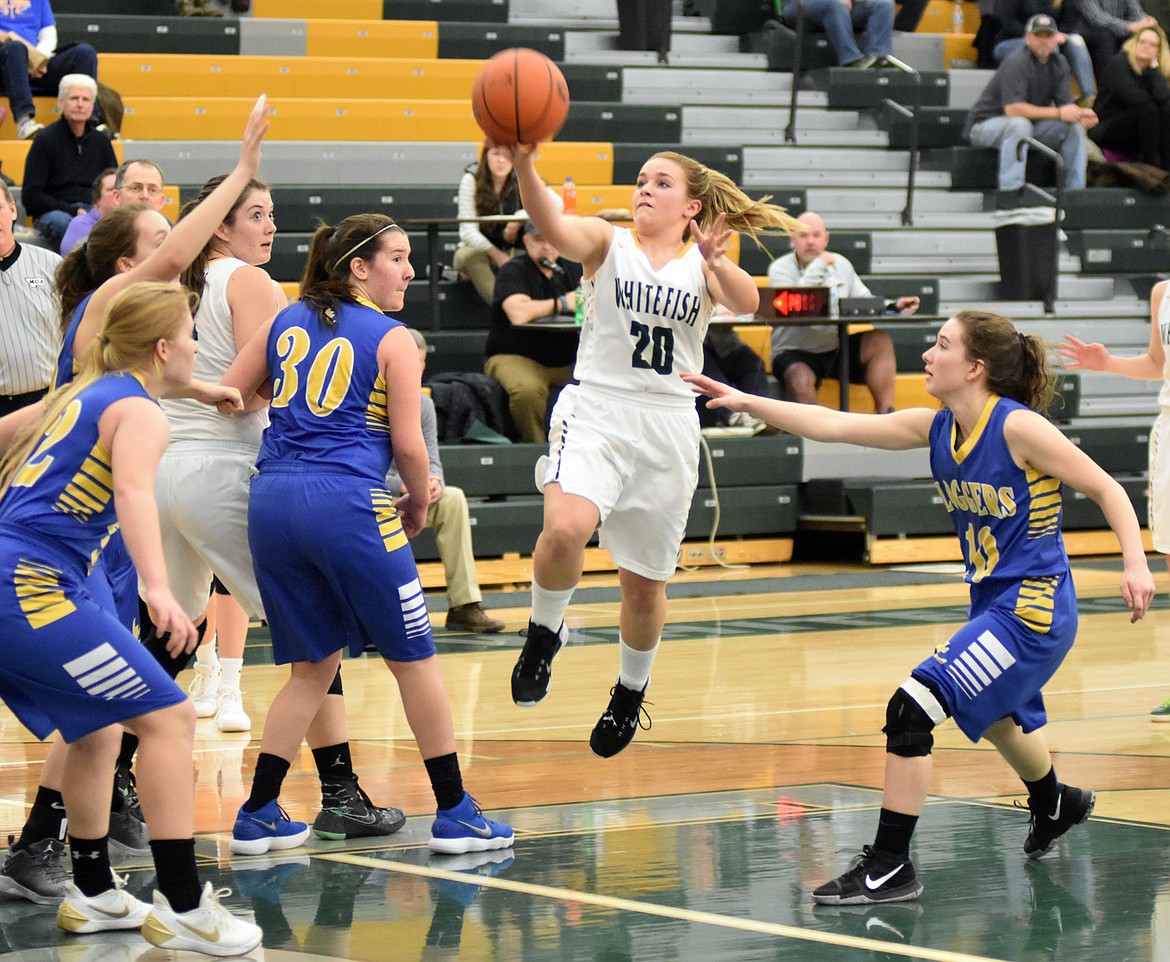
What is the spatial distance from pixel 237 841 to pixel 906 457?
7.90 m

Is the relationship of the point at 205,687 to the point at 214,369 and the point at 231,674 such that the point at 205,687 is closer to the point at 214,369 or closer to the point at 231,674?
the point at 231,674

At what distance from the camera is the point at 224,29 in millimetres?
12992

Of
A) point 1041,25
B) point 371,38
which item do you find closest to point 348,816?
point 371,38

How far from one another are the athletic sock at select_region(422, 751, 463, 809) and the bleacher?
5.57m

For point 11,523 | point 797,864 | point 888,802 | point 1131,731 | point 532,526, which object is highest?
point 11,523

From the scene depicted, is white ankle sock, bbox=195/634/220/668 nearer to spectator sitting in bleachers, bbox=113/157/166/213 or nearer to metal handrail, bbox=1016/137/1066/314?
spectator sitting in bleachers, bbox=113/157/166/213

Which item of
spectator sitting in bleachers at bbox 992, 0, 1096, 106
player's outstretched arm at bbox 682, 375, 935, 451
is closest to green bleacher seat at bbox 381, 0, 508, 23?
spectator sitting in bleachers at bbox 992, 0, 1096, 106

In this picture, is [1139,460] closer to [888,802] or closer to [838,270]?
[838,270]

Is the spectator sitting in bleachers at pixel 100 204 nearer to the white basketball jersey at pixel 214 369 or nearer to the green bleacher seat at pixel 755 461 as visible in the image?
the white basketball jersey at pixel 214 369

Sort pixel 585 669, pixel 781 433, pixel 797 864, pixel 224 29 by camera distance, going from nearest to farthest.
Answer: pixel 797 864
pixel 585 669
pixel 781 433
pixel 224 29

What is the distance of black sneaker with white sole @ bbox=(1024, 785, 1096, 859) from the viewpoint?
4.31 metres

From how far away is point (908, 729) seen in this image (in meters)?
4.03

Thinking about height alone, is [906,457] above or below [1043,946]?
below

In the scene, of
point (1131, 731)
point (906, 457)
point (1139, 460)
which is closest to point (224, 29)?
point (906, 457)
